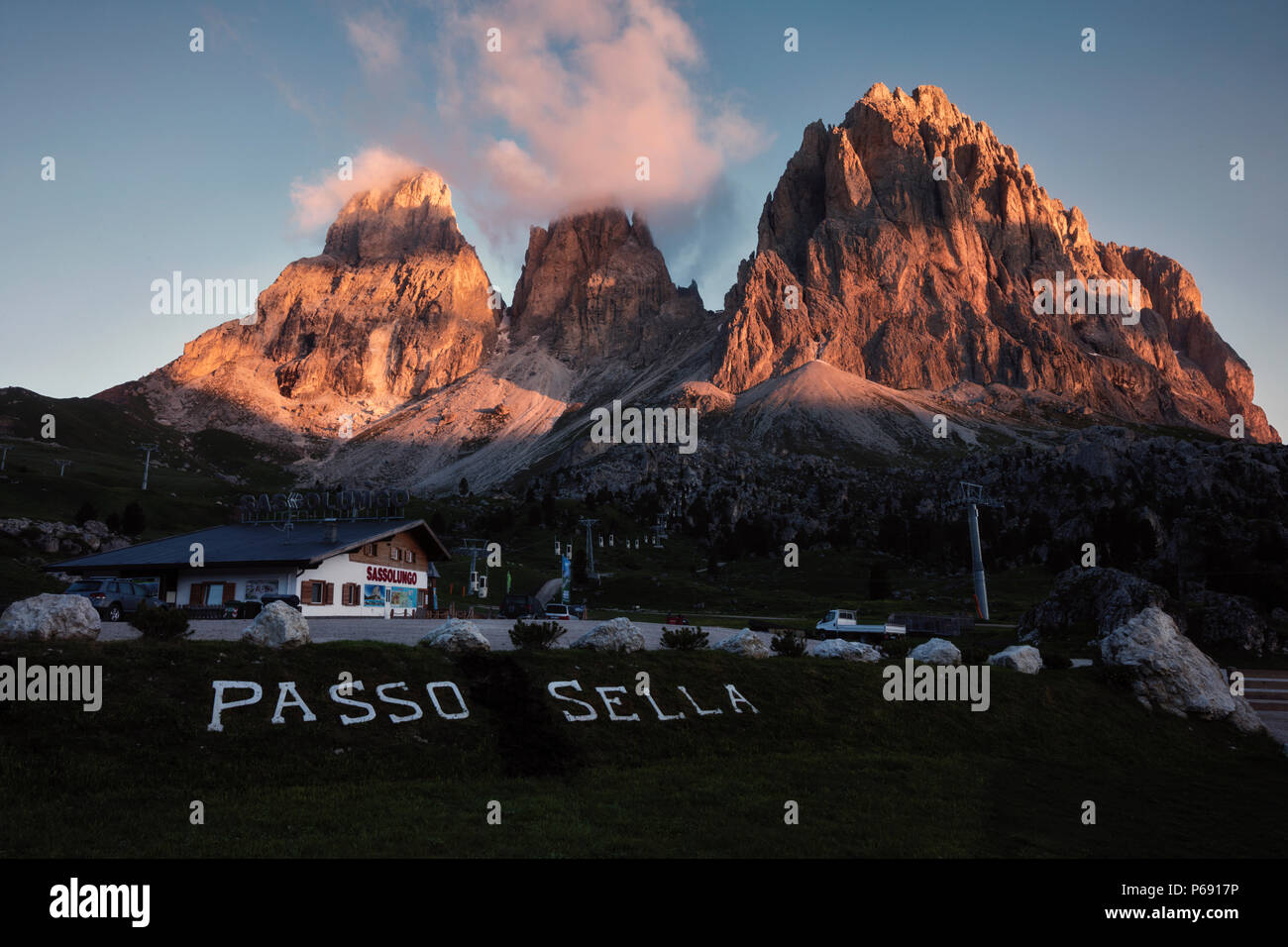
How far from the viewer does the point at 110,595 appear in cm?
4597

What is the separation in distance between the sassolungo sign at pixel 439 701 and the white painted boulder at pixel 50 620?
6.06 m

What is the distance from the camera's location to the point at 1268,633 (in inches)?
1950

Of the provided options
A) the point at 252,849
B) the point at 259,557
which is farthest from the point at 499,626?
the point at 252,849

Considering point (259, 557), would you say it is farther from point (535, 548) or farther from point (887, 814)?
point (535, 548)

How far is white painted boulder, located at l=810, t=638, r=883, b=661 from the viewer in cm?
3622

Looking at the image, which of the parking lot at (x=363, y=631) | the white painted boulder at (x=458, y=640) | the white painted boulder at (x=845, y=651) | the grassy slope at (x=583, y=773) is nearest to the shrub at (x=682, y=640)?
the grassy slope at (x=583, y=773)

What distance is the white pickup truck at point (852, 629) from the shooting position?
5803 cm

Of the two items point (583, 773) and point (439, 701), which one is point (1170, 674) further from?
point (439, 701)

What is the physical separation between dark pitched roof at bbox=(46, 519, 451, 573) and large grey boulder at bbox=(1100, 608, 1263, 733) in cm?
4979

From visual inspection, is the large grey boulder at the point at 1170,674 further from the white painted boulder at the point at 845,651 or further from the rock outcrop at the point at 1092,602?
the rock outcrop at the point at 1092,602

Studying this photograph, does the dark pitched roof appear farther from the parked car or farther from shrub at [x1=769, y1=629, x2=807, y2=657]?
shrub at [x1=769, y1=629, x2=807, y2=657]

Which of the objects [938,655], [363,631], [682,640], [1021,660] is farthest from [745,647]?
[363,631]

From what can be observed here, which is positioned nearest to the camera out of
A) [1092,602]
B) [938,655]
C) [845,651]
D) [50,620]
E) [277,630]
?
[50,620]

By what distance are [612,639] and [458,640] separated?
20.0 feet
